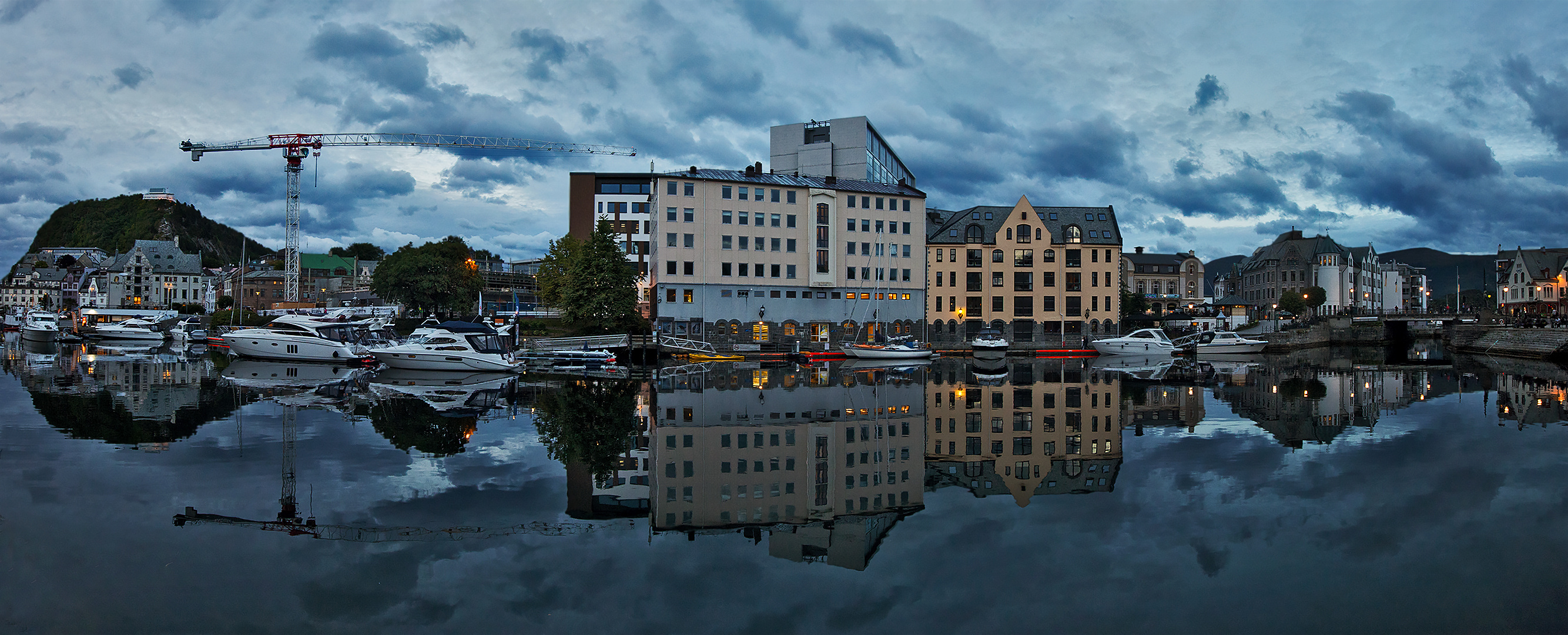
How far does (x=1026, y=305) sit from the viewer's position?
79.8 metres

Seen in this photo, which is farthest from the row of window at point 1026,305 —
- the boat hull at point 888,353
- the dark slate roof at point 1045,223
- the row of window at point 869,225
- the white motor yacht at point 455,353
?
the white motor yacht at point 455,353

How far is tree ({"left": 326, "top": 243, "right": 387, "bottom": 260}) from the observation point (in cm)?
18075

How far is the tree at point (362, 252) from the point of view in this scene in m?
181

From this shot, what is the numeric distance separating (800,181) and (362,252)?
153 m

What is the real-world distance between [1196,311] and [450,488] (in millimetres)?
109292

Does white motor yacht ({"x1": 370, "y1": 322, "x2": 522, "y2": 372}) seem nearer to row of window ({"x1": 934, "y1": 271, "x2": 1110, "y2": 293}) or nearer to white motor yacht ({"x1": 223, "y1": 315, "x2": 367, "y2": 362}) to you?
white motor yacht ({"x1": 223, "y1": 315, "x2": 367, "y2": 362})

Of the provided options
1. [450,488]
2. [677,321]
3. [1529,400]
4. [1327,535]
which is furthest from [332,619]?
[677,321]

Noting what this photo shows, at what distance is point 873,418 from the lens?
24.3 m

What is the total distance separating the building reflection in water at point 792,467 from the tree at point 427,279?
217 ft

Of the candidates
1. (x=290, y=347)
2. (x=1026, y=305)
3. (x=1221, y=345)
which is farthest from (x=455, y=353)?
(x=1221, y=345)

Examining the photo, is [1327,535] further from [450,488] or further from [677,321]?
[677,321]

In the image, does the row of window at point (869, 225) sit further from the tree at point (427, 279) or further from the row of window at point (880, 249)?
the tree at point (427, 279)

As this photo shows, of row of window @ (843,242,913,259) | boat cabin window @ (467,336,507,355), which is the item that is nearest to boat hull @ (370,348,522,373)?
boat cabin window @ (467,336,507,355)

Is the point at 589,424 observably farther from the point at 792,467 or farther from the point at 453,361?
the point at 453,361
